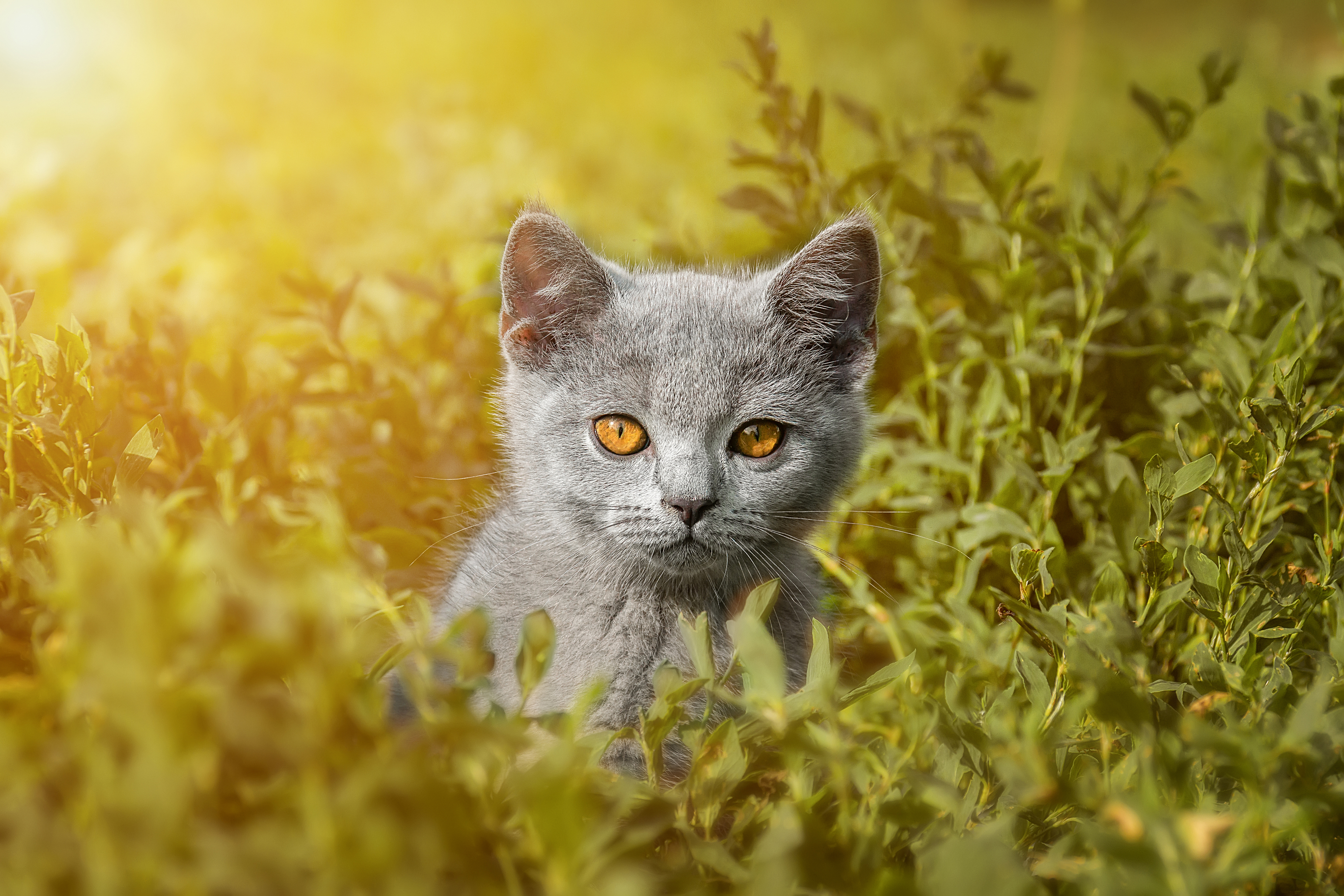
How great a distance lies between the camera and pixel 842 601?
174 centimetres

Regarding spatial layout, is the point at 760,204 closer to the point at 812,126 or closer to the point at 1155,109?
the point at 812,126

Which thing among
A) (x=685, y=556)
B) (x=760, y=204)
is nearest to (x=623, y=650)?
(x=685, y=556)

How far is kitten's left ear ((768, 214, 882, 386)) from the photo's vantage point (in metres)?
1.53

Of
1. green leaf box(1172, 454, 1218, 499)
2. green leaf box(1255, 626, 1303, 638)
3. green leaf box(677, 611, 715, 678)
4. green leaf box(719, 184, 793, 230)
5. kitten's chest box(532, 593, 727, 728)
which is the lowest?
kitten's chest box(532, 593, 727, 728)

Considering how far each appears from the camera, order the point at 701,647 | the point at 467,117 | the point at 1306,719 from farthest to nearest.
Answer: the point at 467,117 → the point at 701,647 → the point at 1306,719

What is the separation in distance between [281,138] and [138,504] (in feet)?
13.0

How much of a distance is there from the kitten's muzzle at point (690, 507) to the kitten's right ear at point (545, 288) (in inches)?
15.7

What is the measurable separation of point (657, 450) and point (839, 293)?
437mm

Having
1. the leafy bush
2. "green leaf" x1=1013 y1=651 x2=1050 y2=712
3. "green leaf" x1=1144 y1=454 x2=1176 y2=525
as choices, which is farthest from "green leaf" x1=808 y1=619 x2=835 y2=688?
"green leaf" x1=1144 y1=454 x2=1176 y2=525

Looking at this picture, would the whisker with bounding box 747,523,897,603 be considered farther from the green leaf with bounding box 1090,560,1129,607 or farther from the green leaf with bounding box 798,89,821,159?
the green leaf with bounding box 798,89,821,159

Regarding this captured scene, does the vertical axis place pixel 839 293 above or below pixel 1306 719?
above

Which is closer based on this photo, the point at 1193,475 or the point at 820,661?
the point at 820,661

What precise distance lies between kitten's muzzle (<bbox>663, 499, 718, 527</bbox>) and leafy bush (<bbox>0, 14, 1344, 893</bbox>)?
0.76 feet

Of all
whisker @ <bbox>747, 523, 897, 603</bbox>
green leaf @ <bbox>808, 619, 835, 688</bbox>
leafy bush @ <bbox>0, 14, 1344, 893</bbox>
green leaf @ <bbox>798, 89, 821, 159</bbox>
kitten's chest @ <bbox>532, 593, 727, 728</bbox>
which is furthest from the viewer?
green leaf @ <bbox>798, 89, 821, 159</bbox>
